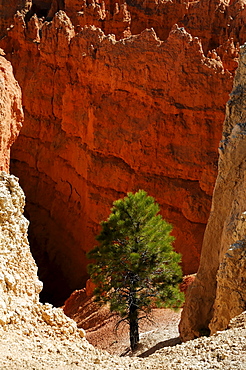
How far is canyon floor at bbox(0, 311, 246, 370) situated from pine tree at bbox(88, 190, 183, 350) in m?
5.85

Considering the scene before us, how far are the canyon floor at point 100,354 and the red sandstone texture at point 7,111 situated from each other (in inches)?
161

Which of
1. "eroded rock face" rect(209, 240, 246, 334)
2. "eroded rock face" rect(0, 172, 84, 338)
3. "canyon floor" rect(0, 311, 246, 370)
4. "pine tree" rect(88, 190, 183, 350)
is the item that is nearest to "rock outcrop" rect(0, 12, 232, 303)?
"pine tree" rect(88, 190, 183, 350)

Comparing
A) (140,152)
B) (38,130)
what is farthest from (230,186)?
(38,130)

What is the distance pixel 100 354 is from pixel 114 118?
14808 millimetres

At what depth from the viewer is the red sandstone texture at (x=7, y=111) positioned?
10586mm

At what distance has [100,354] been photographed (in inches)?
307

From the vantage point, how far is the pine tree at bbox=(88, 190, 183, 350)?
1402 cm

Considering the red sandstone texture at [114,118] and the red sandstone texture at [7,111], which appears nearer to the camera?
the red sandstone texture at [7,111]

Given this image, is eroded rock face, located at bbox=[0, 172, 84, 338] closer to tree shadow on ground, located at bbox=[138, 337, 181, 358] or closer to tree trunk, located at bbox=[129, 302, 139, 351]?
tree shadow on ground, located at bbox=[138, 337, 181, 358]

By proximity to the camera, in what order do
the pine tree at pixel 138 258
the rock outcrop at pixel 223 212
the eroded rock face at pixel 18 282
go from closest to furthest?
the eroded rock face at pixel 18 282, the rock outcrop at pixel 223 212, the pine tree at pixel 138 258

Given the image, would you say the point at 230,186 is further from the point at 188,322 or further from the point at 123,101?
the point at 123,101

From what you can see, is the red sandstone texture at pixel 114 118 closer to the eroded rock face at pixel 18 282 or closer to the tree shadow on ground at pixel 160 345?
the tree shadow on ground at pixel 160 345

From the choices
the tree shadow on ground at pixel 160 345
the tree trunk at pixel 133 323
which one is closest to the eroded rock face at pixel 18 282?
the tree shadow on ground at pixel 160 345

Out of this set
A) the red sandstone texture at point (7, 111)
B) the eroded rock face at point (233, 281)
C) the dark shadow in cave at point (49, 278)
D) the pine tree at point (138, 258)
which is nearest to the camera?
the eroded rock face at point (233, 281)
